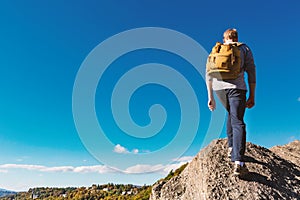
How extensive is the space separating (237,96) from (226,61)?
73cm

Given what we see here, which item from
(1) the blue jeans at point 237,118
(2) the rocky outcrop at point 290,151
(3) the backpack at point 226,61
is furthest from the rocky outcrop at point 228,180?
(3) the backpack at point 226,61

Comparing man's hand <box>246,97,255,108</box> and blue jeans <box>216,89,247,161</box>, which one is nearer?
blue jeans <box>216,89,247,161</box>

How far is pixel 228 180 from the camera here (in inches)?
230

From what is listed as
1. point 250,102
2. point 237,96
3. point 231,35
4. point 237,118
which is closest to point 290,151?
point 250,102

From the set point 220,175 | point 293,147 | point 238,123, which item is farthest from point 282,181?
point 293,147

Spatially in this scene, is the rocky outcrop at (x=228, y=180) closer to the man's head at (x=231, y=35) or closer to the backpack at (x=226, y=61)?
the backpack at (x=226, y=61)

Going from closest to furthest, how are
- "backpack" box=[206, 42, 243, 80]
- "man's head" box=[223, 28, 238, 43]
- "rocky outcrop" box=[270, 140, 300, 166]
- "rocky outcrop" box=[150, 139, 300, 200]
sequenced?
1. "backpack" box=[206, 42, 243, 80]
2. "rocky outcrop" box=[150, 139, 300, 200]
3. "man's head" box=[223, 28, 238, 43]
4. "rocky outcrop" box=[270, 140, 300, 166]

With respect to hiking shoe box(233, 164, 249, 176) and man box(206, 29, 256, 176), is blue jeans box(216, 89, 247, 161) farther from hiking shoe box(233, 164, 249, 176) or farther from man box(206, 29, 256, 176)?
hiking shoe box(233, 164, 249, 176)

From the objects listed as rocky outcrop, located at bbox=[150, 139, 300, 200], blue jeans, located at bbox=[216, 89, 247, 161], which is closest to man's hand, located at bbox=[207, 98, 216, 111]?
blue jeans, located at bbox=[216, 89, 247, 161]

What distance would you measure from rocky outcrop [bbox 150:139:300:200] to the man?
350 mm

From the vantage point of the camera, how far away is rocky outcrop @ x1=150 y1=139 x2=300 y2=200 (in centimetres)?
557

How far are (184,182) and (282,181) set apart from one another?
2.30 m

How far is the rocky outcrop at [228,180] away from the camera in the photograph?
5.57m

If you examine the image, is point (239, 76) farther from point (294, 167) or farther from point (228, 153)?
point (294, 167)
